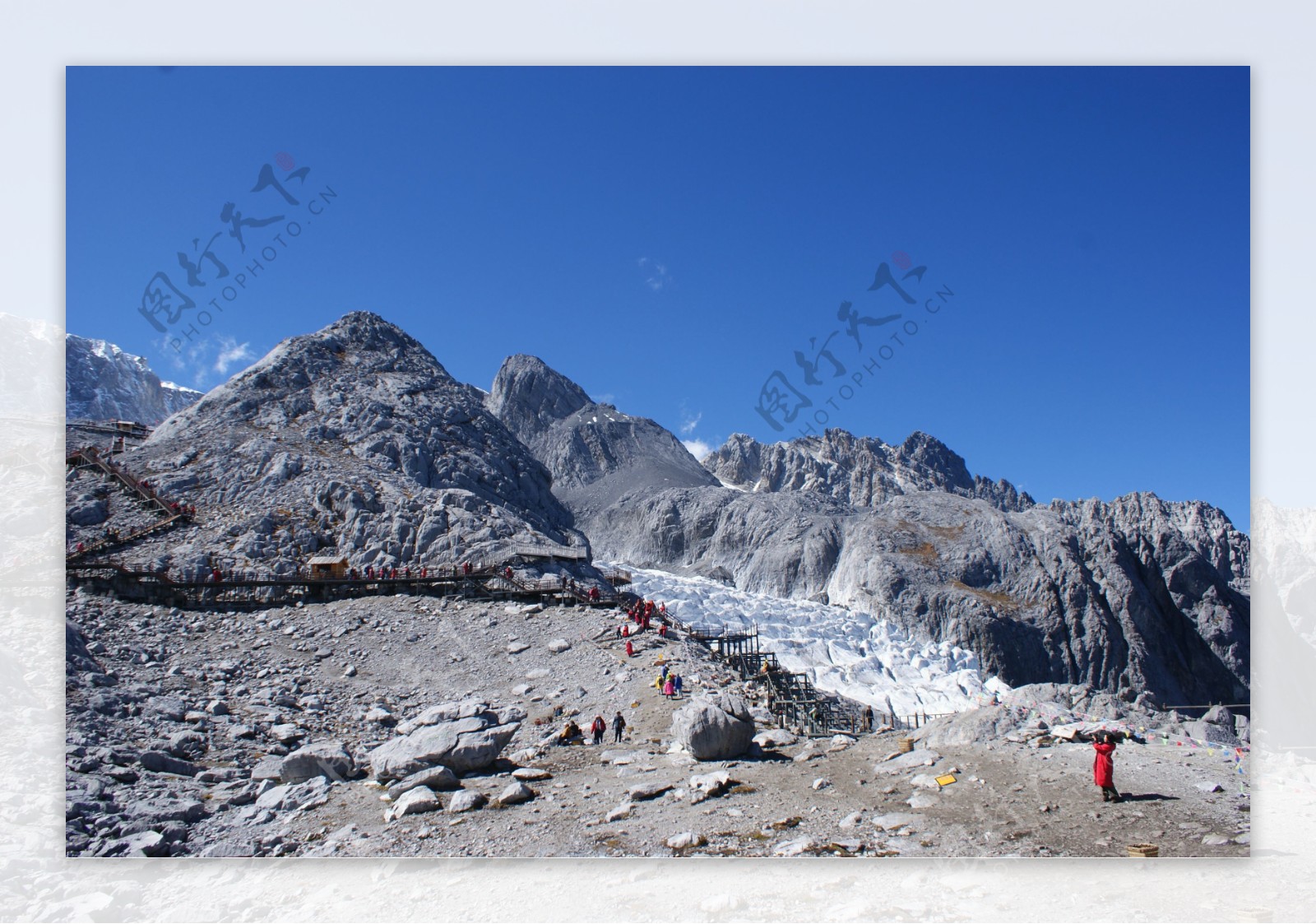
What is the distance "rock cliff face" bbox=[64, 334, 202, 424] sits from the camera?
118625mm

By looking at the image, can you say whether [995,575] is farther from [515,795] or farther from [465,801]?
[465,801]

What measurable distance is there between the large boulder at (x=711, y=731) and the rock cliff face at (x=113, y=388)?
123 meters

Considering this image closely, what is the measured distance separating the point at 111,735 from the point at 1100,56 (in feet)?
63.3

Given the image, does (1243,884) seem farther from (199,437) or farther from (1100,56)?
(199,437)

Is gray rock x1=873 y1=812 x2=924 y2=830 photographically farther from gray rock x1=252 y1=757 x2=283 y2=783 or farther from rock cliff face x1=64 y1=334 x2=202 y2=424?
rock cliff face x1=64 y1=334 x2=202 y2=424

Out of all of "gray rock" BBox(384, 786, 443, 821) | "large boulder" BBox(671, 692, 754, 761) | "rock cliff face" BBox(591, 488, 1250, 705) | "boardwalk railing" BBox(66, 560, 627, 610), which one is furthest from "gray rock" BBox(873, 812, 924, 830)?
"rock cliff face" BBox(591, 488, 1250, 705)

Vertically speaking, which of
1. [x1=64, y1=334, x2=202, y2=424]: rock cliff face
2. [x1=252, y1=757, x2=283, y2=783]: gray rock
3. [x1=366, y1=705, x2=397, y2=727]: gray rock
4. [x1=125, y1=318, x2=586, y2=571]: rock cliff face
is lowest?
[x1=366, y1=705, x2=397, y2=727]: gray rock

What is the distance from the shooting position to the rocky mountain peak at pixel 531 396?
144000 millimetres

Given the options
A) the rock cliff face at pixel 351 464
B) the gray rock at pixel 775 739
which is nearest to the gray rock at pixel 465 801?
the gray rock at pixel 775 739

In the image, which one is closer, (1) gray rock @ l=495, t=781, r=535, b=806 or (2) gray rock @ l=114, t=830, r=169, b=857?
(2) gray rock @ l=114, t=830, r=169, b=857

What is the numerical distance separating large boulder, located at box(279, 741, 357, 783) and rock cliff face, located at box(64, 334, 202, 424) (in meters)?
120

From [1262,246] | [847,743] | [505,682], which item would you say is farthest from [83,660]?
[1262,246]

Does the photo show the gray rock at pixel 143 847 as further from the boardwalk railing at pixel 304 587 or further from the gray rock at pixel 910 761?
the boardwalk railing at pixel 304 587

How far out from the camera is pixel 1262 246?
1170cm
